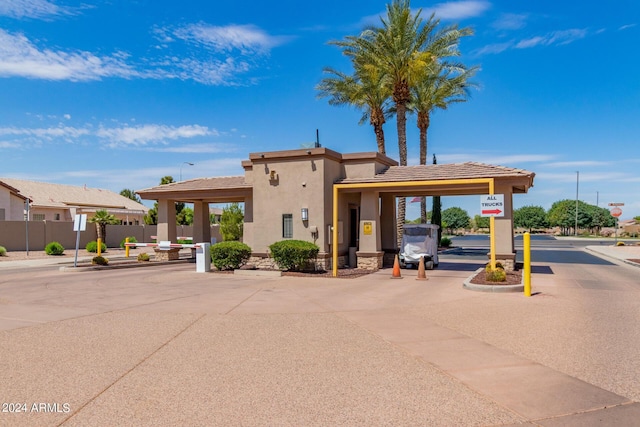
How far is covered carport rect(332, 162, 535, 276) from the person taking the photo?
18.2 metres

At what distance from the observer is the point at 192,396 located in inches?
213

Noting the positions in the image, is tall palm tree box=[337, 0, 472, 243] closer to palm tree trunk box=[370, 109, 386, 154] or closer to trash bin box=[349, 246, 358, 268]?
palm tree trunk box=[370, 109, 386, 154]

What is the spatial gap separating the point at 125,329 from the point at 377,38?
2420 cm

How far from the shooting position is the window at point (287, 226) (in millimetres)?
20516

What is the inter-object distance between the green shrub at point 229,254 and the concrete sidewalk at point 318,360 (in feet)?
22.8

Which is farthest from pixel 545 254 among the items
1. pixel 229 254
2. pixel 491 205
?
pixel 229 254

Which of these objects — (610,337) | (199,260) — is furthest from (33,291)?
(610,337)

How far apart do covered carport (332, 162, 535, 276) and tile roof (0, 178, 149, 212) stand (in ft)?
117

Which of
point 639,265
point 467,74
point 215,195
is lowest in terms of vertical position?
point 639,265

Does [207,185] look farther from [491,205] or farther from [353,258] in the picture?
[491,205]

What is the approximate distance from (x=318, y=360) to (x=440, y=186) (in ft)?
44.3

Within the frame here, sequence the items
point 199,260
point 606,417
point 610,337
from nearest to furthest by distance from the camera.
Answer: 1. point 606,417
2. point 610,337
3. point 199,260

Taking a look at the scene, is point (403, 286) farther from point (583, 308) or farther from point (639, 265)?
point (639, 265)

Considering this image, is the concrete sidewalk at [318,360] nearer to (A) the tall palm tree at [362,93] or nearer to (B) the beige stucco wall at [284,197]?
(B) the beige stucco wall at [284,197]
